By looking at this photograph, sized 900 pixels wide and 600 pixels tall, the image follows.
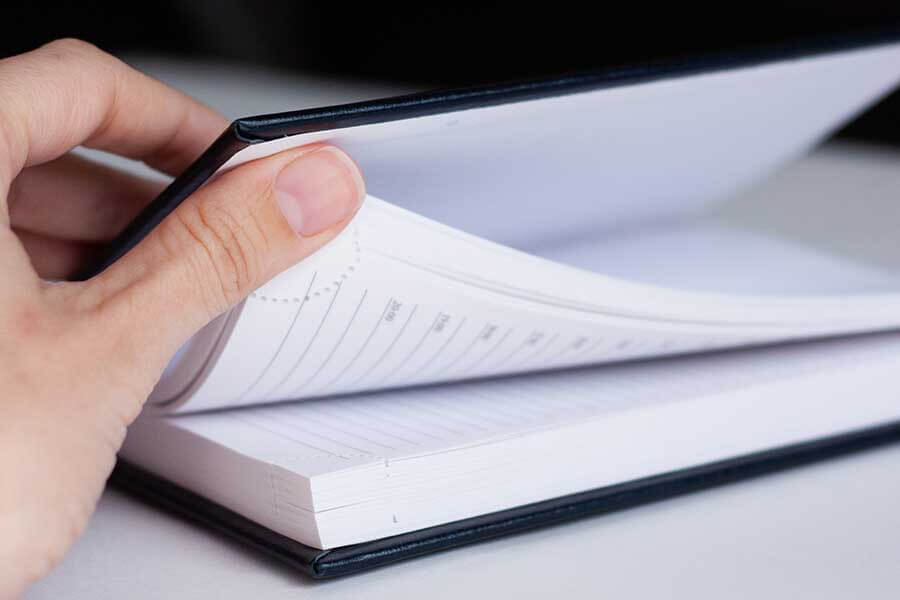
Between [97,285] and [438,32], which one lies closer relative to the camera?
[97,285]

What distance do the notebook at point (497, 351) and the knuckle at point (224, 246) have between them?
15mm

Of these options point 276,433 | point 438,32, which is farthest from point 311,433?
point 438,32

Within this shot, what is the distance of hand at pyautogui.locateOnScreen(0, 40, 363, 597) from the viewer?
357mm

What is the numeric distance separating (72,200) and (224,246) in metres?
0.18

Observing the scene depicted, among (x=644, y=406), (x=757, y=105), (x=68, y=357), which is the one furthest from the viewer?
(x=757, y=105)

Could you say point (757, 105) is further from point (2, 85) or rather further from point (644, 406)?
point (2, 85)

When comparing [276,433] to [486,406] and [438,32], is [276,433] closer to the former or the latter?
[486,406]

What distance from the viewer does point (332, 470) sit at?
1.36ft

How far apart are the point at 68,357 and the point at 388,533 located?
13 cm

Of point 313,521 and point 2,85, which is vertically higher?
point 2,85

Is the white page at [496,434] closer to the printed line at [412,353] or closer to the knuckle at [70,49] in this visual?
the printed line at [412,353]

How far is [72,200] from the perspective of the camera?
0.56 metres

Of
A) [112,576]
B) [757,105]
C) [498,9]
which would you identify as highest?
[498,9]

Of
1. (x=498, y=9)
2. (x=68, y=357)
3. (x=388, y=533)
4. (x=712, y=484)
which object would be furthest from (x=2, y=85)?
(x=498, y=9)
